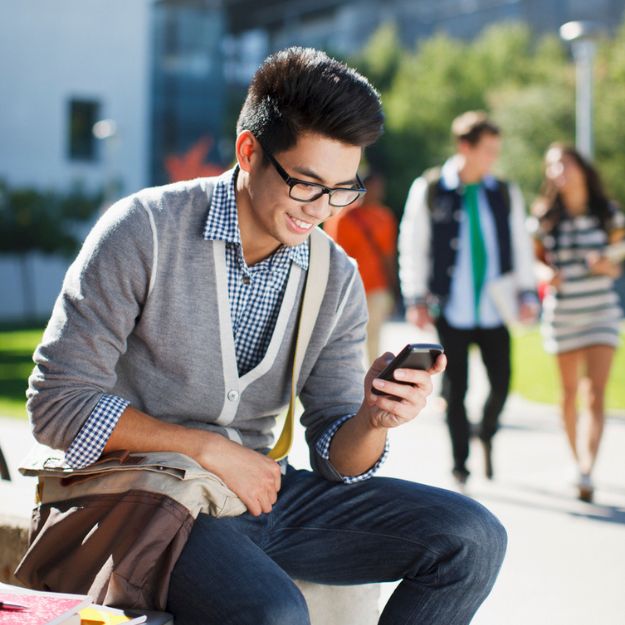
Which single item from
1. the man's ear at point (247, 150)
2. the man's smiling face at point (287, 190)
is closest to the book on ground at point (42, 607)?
the man's smiling face at point (287, 190)

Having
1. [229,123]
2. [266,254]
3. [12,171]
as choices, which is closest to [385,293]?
[266,254]

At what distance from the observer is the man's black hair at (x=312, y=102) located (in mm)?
2770

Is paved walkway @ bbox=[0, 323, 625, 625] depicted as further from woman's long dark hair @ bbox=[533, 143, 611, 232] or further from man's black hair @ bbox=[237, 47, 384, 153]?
woman's long dark hair @ bbox=[533, 143, 611, 232]

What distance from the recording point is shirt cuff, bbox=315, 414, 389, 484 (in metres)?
2.90

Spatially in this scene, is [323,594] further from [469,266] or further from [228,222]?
[469,266]

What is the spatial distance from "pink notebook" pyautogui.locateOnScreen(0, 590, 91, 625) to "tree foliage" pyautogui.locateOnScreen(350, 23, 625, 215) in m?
34.7

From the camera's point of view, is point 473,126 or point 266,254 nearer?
point 266,254

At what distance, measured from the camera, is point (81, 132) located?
41344 millimetres

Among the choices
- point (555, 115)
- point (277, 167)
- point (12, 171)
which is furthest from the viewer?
point (12, 171)

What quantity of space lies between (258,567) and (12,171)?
3906 centimetres

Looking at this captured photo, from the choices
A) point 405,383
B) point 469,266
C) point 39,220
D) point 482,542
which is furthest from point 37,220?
point 482,542

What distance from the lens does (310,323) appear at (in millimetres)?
2961

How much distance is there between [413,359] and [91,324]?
0.80 m

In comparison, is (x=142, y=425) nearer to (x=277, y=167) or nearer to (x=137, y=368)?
(x=137, y=368)
